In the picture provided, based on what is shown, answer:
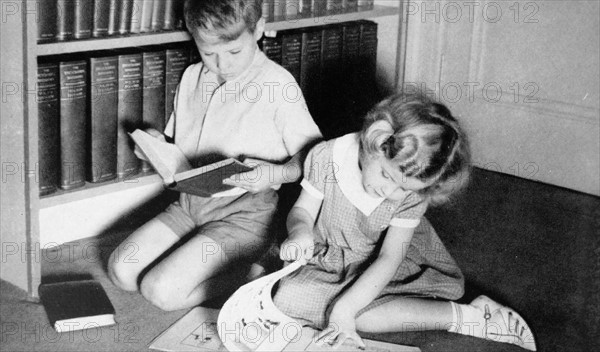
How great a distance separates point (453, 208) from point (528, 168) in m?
0.31

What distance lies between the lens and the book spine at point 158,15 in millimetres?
1722

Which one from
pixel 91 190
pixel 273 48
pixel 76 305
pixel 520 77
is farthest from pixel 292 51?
pixel 76 305

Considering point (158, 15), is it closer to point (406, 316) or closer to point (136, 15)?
point (136, 15)

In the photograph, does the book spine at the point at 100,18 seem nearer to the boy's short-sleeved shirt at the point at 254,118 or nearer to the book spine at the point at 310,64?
the boy's short-sleeved shirt at the point at 254,118

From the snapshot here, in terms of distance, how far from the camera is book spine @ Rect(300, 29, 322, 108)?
2.02m

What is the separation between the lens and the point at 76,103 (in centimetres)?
166

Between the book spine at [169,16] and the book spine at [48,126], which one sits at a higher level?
the book spine at [169,16]

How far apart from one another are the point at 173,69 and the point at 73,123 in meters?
0.27

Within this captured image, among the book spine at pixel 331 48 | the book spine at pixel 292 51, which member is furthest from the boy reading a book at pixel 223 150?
the book spine at pixel 331 48

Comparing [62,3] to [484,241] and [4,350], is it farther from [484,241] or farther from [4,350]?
[484,241]

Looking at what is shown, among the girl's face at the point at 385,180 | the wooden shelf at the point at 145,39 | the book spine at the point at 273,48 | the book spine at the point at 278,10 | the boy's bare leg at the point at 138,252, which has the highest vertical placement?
the book spine at the point at 278,10

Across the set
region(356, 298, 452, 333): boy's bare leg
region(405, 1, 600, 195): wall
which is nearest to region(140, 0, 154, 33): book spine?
region(356, 298, 452, 333): boy's bare leg

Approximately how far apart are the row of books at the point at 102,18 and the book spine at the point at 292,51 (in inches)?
12.3

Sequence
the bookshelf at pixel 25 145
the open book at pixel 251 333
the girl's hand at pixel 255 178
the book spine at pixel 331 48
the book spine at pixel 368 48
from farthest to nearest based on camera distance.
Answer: the book spine at pixel 368 48 → the book spine at pixel 331 48 → the girl's hand at pixel 255 178 → the bookshelf at pixel 25 145 → the open book at pixel 251 333
